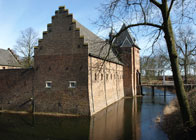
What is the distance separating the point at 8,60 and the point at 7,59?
0.23 meters

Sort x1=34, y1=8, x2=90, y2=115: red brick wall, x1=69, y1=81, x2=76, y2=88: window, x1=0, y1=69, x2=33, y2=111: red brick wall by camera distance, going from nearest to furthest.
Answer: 1. x1=34, y1=8, x2=90, y2=115: red brick wall
2. x1=69, y1=81, x2=76, y2=88: window
3. x1=0, y1=69, x2=33, y2=111: red brick wall

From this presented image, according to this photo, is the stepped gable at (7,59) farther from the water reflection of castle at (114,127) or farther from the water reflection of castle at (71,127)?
the water reflection of castle at (114,127)

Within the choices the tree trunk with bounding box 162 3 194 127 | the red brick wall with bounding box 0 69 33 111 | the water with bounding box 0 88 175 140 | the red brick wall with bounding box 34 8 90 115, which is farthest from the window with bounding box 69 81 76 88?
the tree trunk with bounding box 162 3 194 127

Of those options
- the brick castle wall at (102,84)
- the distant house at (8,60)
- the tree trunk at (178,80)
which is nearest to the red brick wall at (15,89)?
the brick castle wall at (102,84)

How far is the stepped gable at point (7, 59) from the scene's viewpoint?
2788cm

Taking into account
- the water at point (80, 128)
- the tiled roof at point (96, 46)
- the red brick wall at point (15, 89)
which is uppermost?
the tiled roof at point (96, 46)

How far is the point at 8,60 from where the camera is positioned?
29.1 metres

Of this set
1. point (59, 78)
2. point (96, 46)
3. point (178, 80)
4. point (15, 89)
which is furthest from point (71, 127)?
point (15, 89)

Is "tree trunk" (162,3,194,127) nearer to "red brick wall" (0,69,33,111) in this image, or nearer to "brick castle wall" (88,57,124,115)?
"brick castle wall" (88,57,124,115)

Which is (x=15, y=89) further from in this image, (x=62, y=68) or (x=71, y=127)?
(x=71, y=127)

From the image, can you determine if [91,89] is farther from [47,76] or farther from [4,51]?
[4,51]

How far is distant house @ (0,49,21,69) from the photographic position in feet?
90.6

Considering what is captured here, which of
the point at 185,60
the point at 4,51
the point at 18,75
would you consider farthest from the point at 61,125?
→ the point at 4,51

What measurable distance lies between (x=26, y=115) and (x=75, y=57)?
6.38 meters
